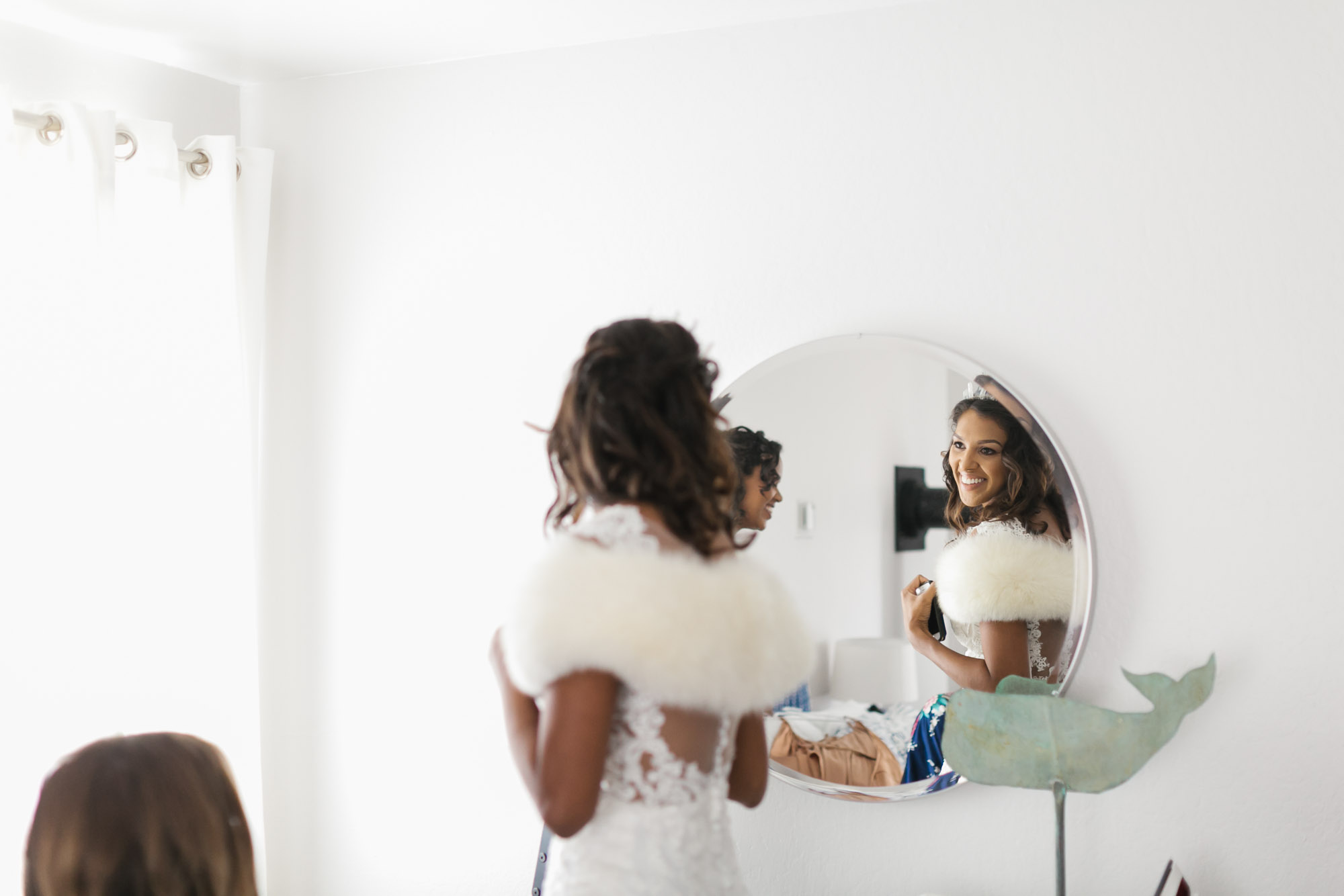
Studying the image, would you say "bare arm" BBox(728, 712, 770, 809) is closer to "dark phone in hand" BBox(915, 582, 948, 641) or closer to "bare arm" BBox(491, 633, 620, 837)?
"bare arm" BBox(491, 633, 620, 837)

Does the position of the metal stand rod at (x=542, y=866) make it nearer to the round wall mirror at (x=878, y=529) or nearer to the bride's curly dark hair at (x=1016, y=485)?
the round wall mirror at (x=878, y=529)

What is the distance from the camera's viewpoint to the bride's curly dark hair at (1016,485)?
1.66 meters

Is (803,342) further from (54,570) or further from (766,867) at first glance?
(54,570)

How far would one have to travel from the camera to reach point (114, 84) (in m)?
1.99

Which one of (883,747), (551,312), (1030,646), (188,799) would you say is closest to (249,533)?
(551,312)

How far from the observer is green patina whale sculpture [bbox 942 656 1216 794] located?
4.72 feet

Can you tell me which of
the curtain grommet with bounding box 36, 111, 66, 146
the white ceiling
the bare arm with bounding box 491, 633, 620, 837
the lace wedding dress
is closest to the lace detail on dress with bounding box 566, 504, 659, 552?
the lace wedding dress

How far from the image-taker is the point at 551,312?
2.01 meters

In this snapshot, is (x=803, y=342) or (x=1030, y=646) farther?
(x=803, y=342)

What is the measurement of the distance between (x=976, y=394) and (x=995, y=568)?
0.29 m

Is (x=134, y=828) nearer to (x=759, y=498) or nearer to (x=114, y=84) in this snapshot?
(x=759, y=498)

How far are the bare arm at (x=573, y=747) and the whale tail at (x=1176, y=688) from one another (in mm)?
789

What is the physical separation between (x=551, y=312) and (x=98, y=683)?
3.45 ft

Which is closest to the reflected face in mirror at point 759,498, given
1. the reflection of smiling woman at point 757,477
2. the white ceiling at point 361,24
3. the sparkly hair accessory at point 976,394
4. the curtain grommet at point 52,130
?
the reflection of smiling woman at point 757,477
